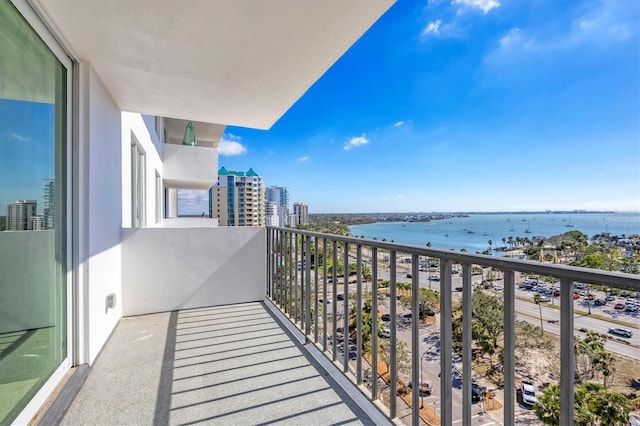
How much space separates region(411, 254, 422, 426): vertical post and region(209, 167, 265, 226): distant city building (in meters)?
17.9

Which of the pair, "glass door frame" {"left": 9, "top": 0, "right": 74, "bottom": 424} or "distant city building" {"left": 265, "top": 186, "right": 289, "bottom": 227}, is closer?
"glass door frame" {"left": 9, "top": 0, "right": 74, "bottom": 424}

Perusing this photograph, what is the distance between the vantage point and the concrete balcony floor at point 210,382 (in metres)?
1.71

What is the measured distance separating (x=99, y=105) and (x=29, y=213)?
1278 millimetres

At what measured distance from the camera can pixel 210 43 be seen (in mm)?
1979

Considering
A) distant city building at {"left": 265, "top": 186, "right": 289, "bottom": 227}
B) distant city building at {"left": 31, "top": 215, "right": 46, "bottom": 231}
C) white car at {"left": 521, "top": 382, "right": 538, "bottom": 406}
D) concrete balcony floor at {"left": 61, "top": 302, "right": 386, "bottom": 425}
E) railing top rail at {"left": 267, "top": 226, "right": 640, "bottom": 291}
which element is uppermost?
distant city building at {"left": 265, "top": 186, "right": 289, "bottom": 227}

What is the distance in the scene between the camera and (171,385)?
2021mm

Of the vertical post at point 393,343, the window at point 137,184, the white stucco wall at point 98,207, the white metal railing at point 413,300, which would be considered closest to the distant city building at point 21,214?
the white stucco wall at point 98,207

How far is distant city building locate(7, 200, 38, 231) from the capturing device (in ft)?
4.66

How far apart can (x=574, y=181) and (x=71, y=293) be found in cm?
2668

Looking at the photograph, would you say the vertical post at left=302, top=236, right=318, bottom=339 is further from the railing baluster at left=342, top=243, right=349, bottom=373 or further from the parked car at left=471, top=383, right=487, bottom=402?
the parked car at left=471, top=383, right=487, bottom=402

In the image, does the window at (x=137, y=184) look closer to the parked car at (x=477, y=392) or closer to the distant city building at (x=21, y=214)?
the distant city building at (x=21, y=214)

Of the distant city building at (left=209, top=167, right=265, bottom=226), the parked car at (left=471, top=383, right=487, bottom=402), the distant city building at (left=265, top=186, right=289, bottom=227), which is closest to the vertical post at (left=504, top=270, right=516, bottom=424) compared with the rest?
the parked car at (left=471, top=383, right=487, bottom=402)

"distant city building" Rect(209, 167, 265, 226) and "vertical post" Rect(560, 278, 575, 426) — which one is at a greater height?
"distant city building" Rect(209, 167, 265, 226)

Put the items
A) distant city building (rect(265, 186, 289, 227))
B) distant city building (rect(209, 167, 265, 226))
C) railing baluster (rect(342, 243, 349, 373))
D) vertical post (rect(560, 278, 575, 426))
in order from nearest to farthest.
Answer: vertical post (rect(560, 278, 575, 426)), railing baluster (rect(342, 243, 349, 373)), distant city building (rect(209, 167, 265, 226)), distant city building (rect(265, 186, 289, 227))
